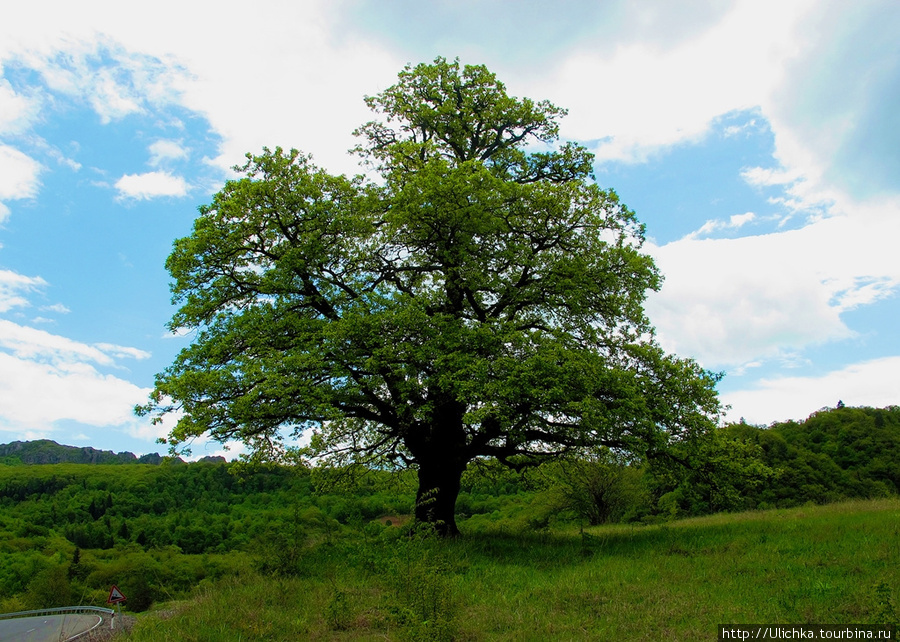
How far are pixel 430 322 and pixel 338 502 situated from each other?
6188mm

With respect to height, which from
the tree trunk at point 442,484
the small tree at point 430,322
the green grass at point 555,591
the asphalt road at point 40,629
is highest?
the small tree at point 430,322

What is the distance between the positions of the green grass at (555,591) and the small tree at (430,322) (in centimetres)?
298

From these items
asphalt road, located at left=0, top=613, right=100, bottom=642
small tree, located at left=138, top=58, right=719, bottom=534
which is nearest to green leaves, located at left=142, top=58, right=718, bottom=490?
small tree, located at left=138, top=58, right=719, bottom=534

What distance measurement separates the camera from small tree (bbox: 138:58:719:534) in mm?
13789

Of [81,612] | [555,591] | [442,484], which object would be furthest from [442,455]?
[81,612]

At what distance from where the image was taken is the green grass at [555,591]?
768cm

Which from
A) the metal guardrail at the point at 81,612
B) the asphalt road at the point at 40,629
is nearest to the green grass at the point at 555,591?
the metal guardrail at the point at 81,612

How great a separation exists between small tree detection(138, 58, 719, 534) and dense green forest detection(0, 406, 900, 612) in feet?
6.04

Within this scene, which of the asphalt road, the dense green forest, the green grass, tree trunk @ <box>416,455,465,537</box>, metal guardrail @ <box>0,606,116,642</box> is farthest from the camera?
the asphalt road

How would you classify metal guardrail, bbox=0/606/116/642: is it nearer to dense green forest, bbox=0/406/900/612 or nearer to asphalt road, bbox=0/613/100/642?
asphalt road, bbox=0/613/100/642

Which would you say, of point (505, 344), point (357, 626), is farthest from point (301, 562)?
point (505, 344)

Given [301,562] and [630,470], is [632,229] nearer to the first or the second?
[301,562]

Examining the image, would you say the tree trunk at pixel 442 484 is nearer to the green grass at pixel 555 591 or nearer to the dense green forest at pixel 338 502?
the dense green forest at pixel 338 502

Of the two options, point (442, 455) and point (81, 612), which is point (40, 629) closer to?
point (81, 612)
